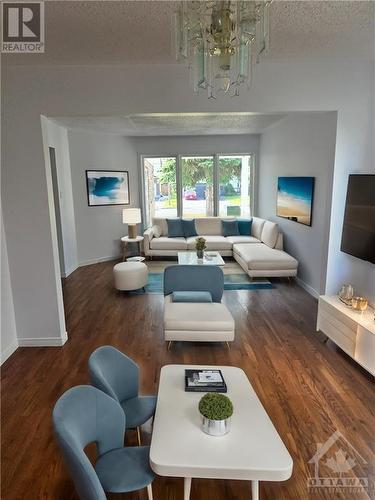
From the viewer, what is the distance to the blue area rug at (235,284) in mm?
4996

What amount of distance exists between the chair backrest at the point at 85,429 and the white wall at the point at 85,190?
5.28m

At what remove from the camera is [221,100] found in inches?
118

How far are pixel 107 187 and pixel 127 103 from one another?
13.2 ft

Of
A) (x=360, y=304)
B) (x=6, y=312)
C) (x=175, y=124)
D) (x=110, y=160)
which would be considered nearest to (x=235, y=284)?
(x=360, y=304)

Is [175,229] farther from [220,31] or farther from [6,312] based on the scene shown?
[220,31]

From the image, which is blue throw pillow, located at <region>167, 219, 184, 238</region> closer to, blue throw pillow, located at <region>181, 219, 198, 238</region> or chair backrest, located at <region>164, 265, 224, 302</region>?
blue throw pillow, located at <region>181, 219, 198, 238</region>

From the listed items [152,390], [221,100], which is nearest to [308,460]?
[152,390]

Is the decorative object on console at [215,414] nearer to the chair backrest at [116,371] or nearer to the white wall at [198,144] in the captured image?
the chair backrest at [116,371]

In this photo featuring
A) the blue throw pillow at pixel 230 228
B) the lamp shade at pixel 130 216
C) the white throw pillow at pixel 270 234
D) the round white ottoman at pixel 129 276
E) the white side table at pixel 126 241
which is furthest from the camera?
the blue throw pillow at pixel 230 228

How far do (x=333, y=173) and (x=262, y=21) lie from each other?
2.02 m

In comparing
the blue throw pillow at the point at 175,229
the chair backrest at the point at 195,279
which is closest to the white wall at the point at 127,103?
the chair backrest at the point at 195,279

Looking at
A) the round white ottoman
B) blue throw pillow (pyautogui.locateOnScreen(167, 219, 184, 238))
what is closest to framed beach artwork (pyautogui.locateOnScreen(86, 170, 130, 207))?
blue throw pillow (pyautogui.locateOnScreen(167, 219, 184, 238))

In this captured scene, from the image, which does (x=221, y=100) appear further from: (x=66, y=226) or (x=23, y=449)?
(x=66, y=226)

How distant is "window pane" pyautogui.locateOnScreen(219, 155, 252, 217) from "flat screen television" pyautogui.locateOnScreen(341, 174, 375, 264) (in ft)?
14.8
